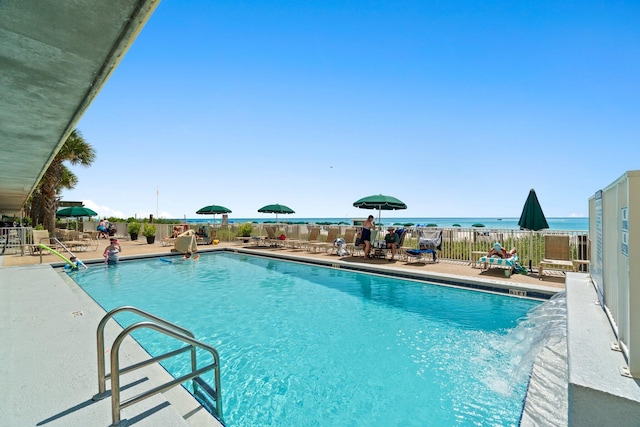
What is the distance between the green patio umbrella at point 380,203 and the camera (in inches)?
426

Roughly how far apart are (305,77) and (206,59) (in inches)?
134

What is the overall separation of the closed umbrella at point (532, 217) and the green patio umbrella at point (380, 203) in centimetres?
394

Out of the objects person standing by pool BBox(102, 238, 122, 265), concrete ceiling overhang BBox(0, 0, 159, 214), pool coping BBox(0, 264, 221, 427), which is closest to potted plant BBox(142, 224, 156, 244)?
person standing by pool BBox(102, 238, 122, 265)

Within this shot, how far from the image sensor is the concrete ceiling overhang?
175 cm

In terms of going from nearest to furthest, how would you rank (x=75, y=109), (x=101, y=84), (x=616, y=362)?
(x=616, y=362), (x=101, y=84), (x=75, y=109)

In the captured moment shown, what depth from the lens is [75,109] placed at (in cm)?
329

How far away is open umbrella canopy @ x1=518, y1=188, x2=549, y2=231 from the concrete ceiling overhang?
30.2ft

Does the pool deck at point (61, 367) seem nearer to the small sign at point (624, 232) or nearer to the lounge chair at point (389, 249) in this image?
the small sign at point (624, 232)

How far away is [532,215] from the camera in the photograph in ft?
26.6

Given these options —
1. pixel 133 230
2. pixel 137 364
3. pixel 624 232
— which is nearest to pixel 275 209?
pixel 133 230

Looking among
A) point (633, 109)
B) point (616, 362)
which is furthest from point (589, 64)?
point (616, 362)

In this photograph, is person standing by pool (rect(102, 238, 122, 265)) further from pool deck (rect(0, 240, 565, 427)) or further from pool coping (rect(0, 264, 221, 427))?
pool coping (rect(0, 264, 221, 427))

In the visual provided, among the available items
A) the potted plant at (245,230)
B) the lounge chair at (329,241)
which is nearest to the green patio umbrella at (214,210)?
the potted plant at (245,230)

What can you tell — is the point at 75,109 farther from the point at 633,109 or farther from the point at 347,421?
the point at 633,109
